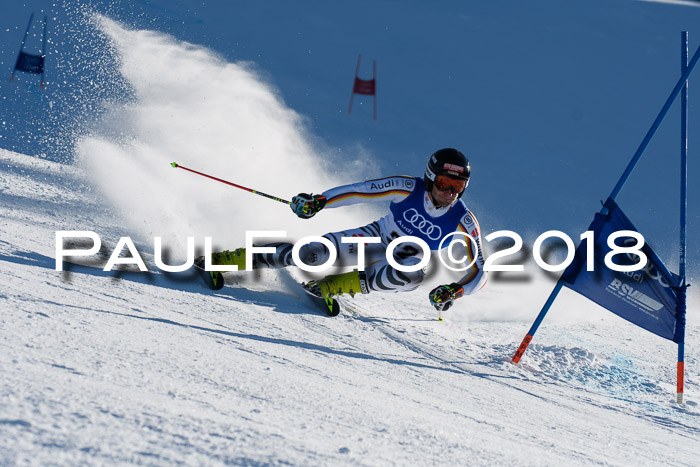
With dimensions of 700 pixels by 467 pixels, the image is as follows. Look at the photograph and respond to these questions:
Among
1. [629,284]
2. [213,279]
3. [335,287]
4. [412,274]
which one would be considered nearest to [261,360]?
[213,279]

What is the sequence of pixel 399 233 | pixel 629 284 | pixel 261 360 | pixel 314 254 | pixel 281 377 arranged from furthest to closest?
1. pixel 399 233
2. pixel 314 254
3. pixel 629 284
4. pixel 261 360
5. pixel 281 377

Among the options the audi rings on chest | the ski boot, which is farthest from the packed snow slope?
the audi rings on chest

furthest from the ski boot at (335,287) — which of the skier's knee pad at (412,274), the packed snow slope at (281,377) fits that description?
the skier's knee pad at (412,274)

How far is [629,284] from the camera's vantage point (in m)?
4.56

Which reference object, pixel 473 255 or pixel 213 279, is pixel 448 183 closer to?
pixel 473 255

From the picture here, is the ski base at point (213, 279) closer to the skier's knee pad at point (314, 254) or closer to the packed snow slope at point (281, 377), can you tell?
the packed snow slope at point (281, 377)

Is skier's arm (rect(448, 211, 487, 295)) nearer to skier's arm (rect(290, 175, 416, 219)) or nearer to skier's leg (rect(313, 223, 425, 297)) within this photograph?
skier's leg (rect(313, 223, 425, 297))

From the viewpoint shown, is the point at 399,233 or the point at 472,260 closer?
the point at 472,260

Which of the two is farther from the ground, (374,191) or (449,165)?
(449,165)

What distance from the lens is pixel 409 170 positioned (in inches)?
601

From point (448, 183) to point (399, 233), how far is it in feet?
1.99

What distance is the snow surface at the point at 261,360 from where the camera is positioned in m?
1.57

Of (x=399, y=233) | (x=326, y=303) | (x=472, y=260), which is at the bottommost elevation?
(x=326, y=303)

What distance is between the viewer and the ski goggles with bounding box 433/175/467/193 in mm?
4449
